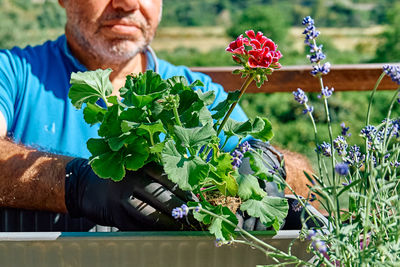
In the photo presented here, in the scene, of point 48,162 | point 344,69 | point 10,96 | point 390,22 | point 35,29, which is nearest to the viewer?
point 48,162

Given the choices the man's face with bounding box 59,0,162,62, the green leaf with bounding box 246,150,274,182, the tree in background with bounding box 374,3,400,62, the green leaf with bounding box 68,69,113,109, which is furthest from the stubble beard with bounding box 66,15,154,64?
the tree in background with bounding box 374,3,400,62

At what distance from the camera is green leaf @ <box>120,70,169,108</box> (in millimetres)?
686

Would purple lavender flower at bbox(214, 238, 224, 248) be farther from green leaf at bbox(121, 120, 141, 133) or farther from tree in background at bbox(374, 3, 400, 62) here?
tree in background at bbox(374, 3, 400, 62)

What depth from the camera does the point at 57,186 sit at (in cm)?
91

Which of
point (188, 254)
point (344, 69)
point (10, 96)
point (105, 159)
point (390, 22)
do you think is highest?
point (390, 22)

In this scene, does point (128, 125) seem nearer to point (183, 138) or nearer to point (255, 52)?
point (183, 138)

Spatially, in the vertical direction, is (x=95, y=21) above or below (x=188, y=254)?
above

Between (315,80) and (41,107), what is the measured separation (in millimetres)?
991

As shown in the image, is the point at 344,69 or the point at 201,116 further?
the point at 344,69

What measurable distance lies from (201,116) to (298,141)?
284 inches

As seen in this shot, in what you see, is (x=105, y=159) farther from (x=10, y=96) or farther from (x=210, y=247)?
(x=10, y=96)

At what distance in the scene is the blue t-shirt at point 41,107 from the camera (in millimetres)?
1401

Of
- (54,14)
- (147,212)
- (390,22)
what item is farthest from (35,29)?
(147,212)

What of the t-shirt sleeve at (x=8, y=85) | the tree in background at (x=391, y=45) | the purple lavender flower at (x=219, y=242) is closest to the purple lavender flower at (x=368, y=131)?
the purple lavender flower at (x=219, y=242)
